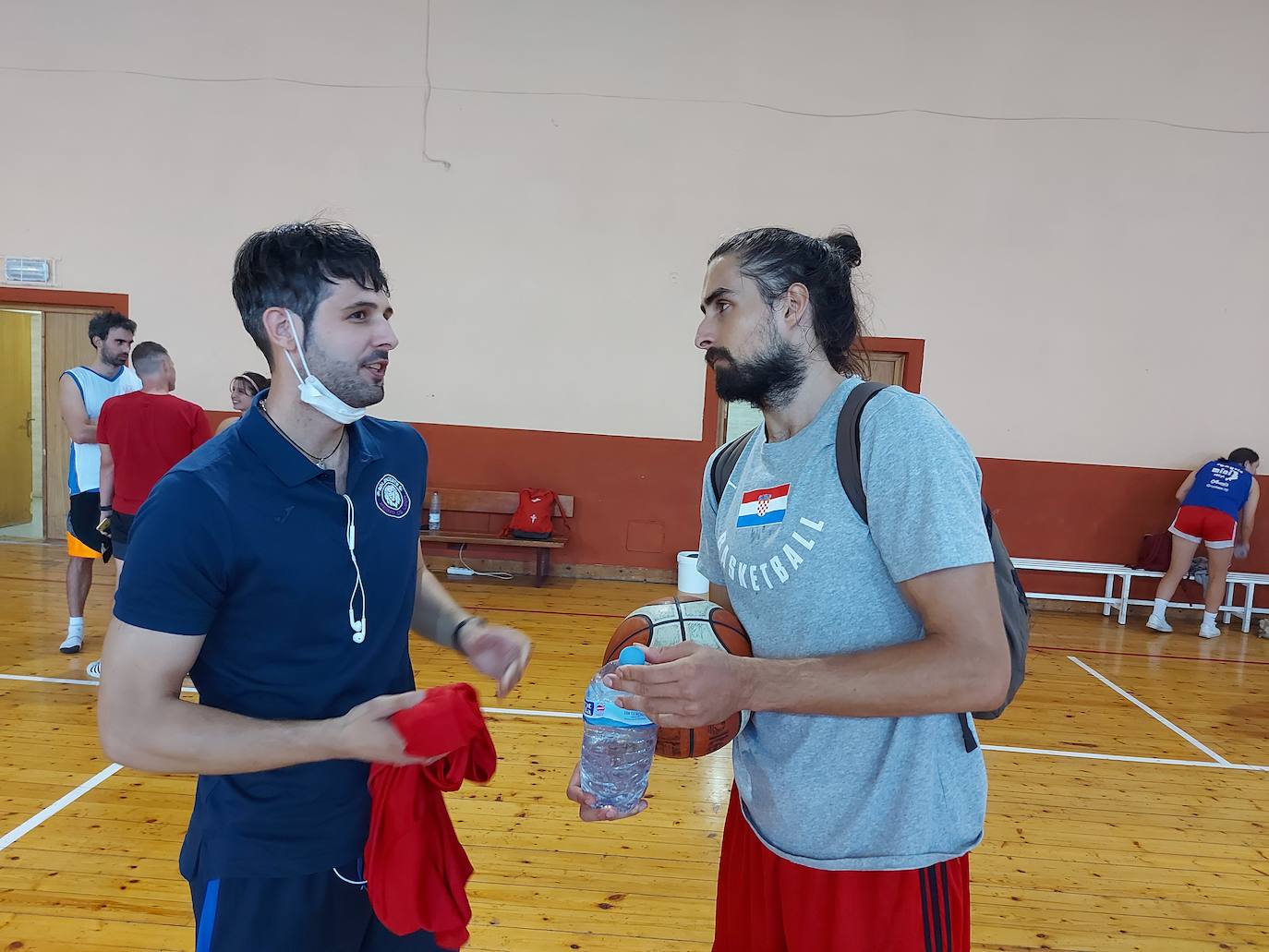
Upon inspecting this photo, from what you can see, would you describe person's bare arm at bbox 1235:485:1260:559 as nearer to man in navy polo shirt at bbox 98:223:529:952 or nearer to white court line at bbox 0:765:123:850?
man in navy polo shirt at bbox 98:223:529:952

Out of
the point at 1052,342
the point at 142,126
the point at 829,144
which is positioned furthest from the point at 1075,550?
the point at 142,126

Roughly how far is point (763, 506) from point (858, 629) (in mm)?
262

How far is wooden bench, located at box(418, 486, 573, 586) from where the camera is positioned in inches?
289

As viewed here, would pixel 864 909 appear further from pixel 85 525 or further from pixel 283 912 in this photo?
pixel 85 525

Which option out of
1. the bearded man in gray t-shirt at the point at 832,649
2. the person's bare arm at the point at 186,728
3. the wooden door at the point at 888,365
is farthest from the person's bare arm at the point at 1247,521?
the person's bare arm at the point at 186,728

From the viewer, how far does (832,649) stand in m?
1.31

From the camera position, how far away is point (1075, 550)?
7480mm

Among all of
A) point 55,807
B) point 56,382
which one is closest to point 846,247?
point 55,807

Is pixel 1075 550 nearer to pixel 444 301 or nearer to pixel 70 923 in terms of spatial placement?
Result: pixel 444 301

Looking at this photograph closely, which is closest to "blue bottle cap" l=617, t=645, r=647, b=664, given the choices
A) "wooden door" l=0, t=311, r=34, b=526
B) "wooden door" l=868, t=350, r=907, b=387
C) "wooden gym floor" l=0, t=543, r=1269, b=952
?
"wooden gym floor" l=0, t=543, r=1269, b=952

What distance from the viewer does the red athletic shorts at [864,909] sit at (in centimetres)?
129

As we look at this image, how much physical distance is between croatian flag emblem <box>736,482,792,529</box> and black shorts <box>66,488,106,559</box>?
467 centimetres

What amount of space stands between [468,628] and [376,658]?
248 millimetres

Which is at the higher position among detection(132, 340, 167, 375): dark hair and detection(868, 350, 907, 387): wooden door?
detection(868, 350, 907, 387): wooden door
